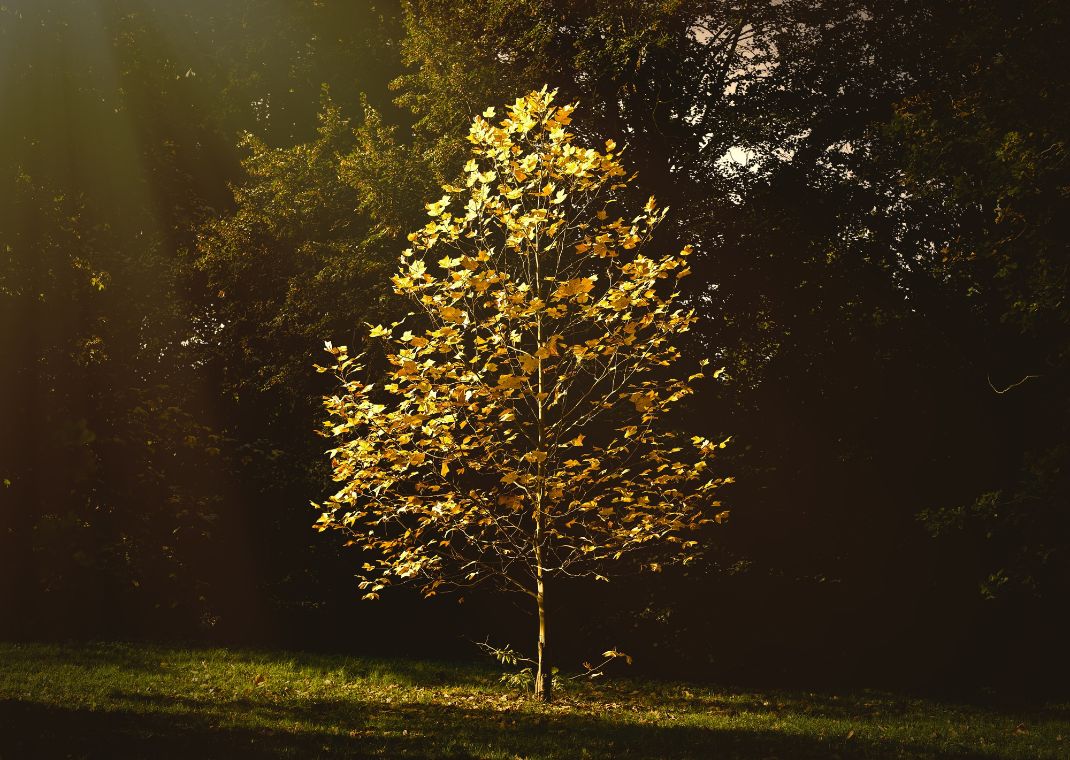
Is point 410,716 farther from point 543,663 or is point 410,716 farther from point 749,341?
point 749,341

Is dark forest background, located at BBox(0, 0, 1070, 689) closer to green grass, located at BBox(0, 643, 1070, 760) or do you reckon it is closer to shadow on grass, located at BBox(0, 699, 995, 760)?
green grass, located at BBox(0, 643, 1070, 760)

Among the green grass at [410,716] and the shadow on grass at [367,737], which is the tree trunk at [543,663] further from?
the shadow on grass at [367,737]

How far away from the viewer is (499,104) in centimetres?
1436

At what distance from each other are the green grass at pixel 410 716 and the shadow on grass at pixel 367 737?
0.06 ft

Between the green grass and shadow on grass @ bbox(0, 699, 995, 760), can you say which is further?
the green grass

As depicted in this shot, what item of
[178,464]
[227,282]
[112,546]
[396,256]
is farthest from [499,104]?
[112,546]

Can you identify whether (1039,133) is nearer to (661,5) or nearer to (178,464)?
(661,5)

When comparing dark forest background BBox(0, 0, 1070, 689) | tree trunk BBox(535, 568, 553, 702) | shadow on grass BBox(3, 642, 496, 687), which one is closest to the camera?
tree trunk BBox(535, 568, 553, 702)

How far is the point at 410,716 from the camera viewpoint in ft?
28.8

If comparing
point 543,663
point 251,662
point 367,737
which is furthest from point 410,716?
point 251,662

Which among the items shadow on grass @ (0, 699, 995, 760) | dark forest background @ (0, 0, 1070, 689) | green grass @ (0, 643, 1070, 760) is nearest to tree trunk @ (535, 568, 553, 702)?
green grass @ (0, 643, 1070, 760)

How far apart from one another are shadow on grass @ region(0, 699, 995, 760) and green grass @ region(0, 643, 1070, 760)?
18 millimetres

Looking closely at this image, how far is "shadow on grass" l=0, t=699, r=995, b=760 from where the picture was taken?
22.1 ft

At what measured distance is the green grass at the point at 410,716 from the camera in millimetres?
7137
